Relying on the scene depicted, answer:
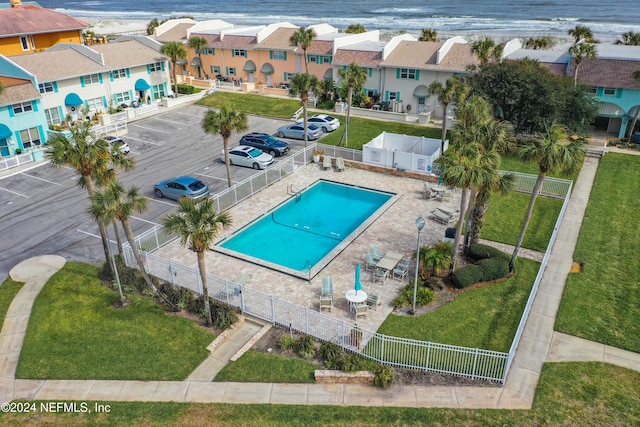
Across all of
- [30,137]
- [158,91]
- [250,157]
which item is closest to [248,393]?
[250,157]

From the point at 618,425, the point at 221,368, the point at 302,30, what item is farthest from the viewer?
the point at 302,30

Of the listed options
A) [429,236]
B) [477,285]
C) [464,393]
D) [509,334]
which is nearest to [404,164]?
[429,236]

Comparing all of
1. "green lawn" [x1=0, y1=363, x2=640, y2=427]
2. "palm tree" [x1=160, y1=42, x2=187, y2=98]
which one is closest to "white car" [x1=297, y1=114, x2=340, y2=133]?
"palm tree" [x1=160, y1=42, x2=187, y2=98]

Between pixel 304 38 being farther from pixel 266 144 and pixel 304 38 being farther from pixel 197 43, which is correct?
pixel 266 144

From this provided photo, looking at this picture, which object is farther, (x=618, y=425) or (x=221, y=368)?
(x=221, y=368)

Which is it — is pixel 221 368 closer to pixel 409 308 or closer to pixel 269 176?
pixel 409 308

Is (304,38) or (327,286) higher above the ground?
(304,38)

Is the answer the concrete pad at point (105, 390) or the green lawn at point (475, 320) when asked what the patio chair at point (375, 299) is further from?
the concrete pad at point (105, 390)
